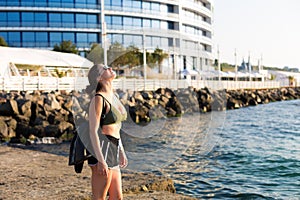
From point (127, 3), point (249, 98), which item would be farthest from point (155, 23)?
point (249, 98)

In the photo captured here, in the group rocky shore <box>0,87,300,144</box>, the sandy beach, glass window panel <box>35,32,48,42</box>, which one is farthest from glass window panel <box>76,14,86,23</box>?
A: the sandy beach

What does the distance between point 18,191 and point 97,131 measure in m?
2.79

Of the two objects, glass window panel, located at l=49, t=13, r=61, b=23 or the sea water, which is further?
glass window panel, located at l=49, t=13, r=61, b=23

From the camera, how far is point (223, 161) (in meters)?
11.6

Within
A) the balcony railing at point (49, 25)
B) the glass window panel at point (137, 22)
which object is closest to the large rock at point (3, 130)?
the balcony railing at point (49, 25)

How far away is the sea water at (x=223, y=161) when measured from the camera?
822 cm

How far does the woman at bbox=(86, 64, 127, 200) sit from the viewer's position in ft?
12.2

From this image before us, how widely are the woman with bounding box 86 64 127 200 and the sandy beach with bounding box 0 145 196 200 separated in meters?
1.88

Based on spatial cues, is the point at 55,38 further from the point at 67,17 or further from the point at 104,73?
the point at 104,73

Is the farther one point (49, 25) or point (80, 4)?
point (80, 4)

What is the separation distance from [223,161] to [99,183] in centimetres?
819

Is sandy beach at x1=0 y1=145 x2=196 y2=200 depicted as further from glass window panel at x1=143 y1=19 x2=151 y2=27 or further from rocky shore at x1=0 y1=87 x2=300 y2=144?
glass window panel at x1=143 y1=19 x2=151 y2=27

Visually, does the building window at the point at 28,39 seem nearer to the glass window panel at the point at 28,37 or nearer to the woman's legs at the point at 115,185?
the glass window panel at the point at 28,37

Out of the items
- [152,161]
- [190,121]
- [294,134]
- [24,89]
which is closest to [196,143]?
[152,161]
